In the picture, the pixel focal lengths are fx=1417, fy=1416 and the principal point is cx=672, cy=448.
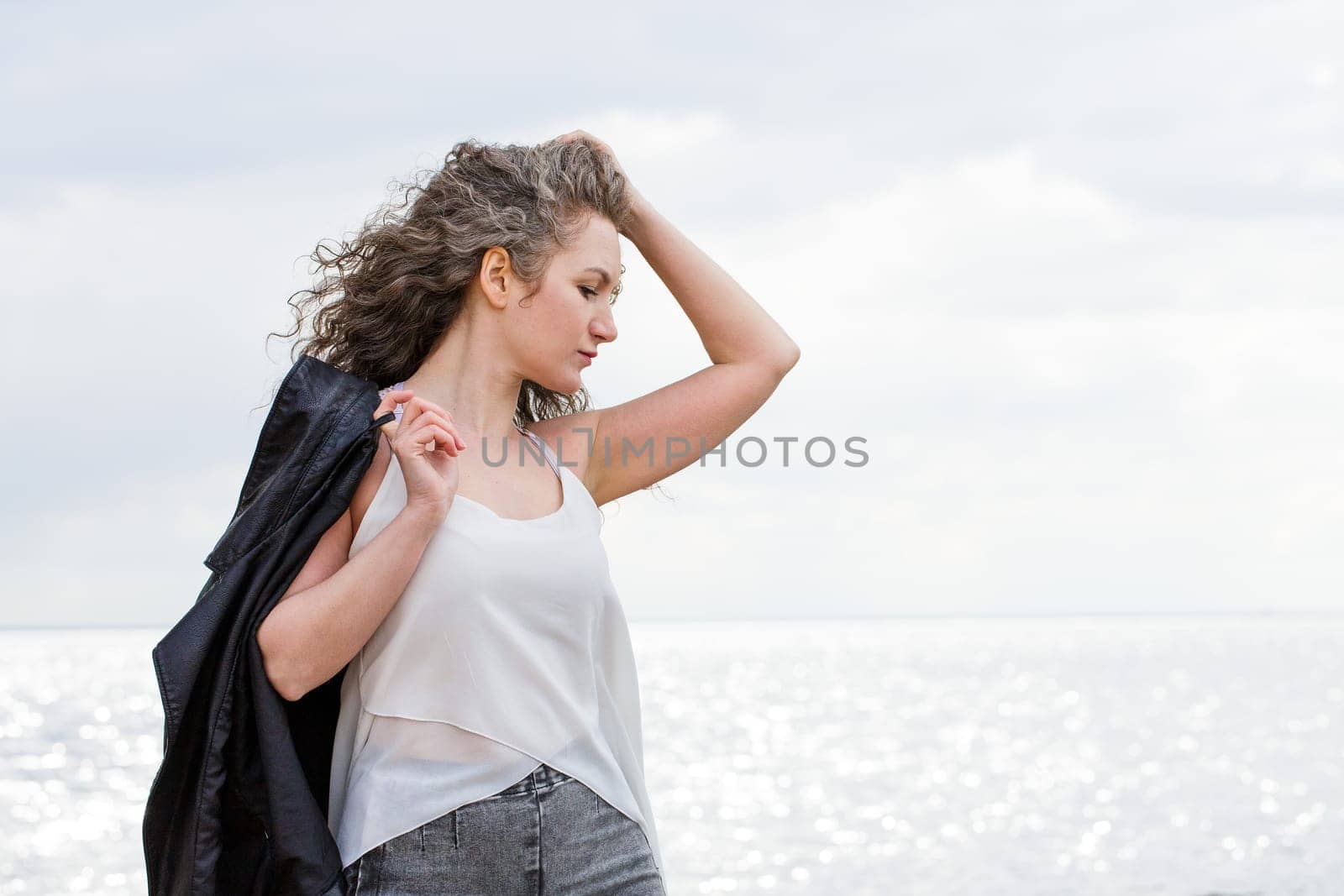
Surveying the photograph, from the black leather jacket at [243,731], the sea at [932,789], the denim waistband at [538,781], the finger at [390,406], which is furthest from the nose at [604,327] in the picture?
the sea at [932,789]

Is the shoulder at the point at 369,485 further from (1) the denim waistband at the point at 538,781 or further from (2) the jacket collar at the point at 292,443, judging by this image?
(1) the denim waistband at the point at 538,781

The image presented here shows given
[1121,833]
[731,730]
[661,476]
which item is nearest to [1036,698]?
[731,730]

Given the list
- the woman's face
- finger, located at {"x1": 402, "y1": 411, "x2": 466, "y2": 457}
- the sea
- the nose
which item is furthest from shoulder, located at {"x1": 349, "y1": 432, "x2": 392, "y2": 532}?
the sea

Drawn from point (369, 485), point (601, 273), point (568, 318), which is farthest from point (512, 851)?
point (601, 273)

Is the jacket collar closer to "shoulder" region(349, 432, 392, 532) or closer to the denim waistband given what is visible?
"shoulder" region(349, 432, 392, 532)

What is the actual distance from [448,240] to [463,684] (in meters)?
0.85

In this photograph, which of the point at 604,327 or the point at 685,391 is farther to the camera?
the point at 685,391

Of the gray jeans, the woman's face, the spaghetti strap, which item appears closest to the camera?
the gray jeans

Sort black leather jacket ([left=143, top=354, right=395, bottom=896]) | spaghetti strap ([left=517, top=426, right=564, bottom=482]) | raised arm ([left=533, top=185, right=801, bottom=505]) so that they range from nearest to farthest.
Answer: black leather jacket ([left=143, top=354, right=395, bottom=896]) < spaghetti strap ([left=517, top=426, right=564, bottom=482]) < raised arm ([left=533, top=185, right=801, bottom=505])

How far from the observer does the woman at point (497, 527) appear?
2361 millimetres

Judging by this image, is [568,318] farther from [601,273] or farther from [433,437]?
[433,437]

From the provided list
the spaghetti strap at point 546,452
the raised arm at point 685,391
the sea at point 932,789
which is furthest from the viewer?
the sea at point 932,789

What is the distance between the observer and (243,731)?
2.28 m

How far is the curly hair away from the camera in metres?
2.68
